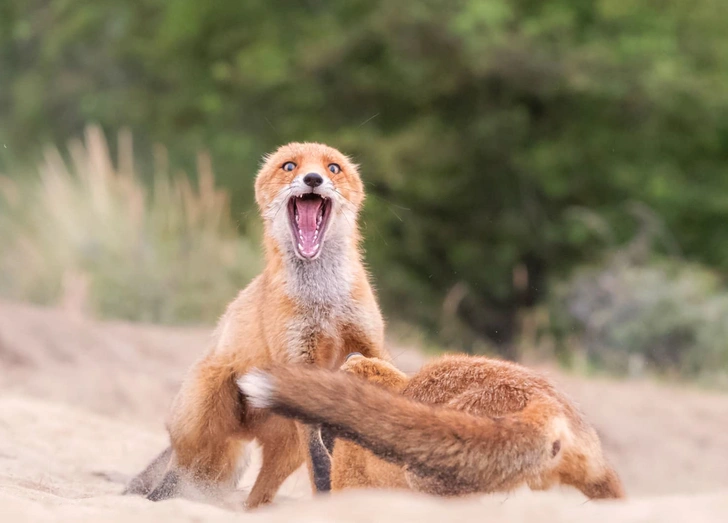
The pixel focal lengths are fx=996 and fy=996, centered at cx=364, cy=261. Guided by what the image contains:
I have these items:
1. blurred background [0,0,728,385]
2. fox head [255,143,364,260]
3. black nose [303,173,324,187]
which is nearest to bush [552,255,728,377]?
blurred background [0,0,728,385]

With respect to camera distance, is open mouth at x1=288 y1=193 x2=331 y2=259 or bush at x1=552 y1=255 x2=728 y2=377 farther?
bush at x1=552 y1=255 x2=728 y2=377

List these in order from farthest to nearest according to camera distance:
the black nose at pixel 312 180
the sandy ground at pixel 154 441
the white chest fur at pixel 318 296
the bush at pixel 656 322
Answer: the bush at pixel 656 322
the black nose at pixel 312 180
the white chest fur at pixel 318 296
the sandy ground at pixel 154 441

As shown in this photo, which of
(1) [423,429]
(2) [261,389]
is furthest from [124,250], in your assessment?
(1) [423,429]

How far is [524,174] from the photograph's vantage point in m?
18.4

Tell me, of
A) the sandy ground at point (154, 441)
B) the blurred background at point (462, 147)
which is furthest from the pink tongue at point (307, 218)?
the blurred background at point (462, 147)

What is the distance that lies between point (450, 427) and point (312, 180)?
82.8 inches

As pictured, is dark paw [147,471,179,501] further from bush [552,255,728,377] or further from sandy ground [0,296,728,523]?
bush [552,255,728,377]

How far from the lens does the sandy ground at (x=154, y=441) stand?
12.5ft

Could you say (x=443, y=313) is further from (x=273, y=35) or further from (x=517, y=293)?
(x=273, y=35)

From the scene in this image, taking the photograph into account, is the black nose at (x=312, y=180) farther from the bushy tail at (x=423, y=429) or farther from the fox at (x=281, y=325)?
the bushy tail at (x=423, y=429)

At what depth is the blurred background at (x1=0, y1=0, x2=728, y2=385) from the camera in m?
15.7

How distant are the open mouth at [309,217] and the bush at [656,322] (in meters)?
8.27

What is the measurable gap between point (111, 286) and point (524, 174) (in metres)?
8.14

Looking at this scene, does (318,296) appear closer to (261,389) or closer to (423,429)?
(261,389)
